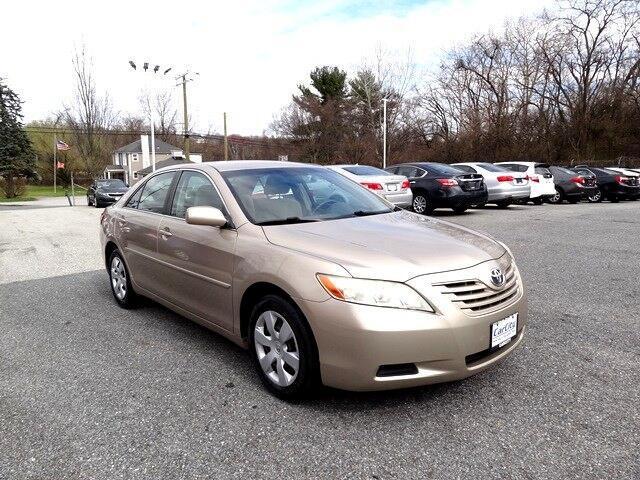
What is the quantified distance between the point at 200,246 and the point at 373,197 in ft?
5.20

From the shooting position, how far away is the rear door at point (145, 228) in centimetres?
428

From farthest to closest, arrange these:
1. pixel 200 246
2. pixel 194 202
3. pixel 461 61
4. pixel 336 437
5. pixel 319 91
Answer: pixel 319 91, pixel 461 61, pixel 194 202, pixel 200 246, pixel 336 437

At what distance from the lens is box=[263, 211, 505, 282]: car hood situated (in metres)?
2.67

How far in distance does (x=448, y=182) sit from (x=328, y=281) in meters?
11.0

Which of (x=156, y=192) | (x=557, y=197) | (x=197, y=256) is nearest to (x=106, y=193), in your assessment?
(x=557, y=197)

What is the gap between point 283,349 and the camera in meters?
2.93

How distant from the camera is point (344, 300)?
8.48 feet

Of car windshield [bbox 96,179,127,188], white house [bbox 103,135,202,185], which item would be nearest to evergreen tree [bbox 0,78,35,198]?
car windshield [bbox 96,179,127,188]

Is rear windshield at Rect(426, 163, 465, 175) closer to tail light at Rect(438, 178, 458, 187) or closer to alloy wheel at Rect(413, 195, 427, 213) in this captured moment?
tail light at Rect(438, 178, 458, 187)

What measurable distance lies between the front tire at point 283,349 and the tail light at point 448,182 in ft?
35.0

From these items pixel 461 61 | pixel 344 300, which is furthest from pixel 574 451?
pixel 461 61

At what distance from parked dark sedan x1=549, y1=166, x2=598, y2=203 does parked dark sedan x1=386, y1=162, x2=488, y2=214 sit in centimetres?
641

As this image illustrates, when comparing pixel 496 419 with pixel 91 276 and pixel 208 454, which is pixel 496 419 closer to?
pixel 208 454

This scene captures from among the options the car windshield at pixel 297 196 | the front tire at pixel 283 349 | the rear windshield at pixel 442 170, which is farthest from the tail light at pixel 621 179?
the front tire at pixel 283 349
